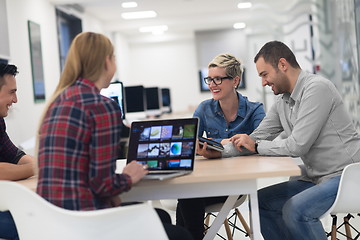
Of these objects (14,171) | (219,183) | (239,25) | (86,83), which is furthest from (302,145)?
(239,25)

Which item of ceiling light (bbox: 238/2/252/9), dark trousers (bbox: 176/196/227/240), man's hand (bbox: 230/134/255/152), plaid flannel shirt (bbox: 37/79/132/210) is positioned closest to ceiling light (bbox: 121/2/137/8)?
ceiling light (bbox: 238/2/252/9)

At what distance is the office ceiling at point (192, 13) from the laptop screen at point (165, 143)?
5.79 meters

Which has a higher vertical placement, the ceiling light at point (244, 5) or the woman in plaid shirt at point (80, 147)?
the ceiling light at point (244, 5)

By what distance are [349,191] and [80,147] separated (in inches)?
49.1

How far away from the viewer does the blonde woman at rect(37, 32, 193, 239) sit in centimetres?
164

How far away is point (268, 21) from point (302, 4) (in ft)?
4.78

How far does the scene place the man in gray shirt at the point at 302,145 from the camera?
7.45ft

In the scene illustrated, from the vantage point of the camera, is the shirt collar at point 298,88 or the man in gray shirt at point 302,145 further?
the shirt collar at point 298,88

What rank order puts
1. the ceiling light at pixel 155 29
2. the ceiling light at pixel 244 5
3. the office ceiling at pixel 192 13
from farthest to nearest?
the ceiling light at pixel 155 29, the ceiling light at pixel 244 5, the office ceiling at pixel 192 13

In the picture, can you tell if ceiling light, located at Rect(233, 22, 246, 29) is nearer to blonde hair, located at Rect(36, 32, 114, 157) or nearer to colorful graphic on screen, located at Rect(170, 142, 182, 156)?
colorful graphic on screen, located at Rect(170, 142, 182, 156)

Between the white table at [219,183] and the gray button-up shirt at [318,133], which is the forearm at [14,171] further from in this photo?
the gray button-up shirt at [318,133]

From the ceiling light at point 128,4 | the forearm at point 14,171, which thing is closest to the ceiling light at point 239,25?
the ceiling light at point 128,4

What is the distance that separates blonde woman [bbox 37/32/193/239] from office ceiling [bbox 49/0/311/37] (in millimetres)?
6223

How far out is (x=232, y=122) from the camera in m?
3.01
